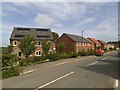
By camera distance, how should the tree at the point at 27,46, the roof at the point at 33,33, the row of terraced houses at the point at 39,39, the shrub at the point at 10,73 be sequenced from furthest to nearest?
1. the roof at the point at 33,33
2. the row of terraced houses at the point at 39,39
3. the tree at the point at 27,46
4. the shrub at the point at 10,73

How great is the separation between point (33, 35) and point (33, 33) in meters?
1.92

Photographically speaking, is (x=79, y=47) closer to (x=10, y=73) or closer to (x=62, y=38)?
(x=62, y=38)

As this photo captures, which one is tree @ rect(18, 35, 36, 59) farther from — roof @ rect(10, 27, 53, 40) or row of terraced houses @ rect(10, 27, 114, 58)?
roof @ rect(10, 27, 53, 40)

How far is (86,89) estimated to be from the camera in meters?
10.9

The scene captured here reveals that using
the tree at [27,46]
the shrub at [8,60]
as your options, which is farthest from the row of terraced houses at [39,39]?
the shrub at [8,60]

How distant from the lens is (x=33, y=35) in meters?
54.5

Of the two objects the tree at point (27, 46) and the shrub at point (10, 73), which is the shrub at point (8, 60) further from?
the tree at point (27, 46)

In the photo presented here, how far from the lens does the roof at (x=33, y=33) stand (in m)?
52.8

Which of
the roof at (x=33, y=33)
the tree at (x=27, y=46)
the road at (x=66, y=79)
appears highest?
the roof at (x=33, y=33)

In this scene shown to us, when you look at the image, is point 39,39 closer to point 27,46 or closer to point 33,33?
point 33,33

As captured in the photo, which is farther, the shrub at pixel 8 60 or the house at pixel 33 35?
the house at pixel 33 35

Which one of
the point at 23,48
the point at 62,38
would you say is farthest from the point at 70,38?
the point at 23,48

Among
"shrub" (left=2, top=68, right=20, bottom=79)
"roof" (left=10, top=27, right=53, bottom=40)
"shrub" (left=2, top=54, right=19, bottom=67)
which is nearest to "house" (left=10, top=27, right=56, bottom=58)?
"roof" (left=10, top=27, right=53, bottom=40)

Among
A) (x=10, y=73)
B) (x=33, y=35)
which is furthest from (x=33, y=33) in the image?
(x=10, y=73)
